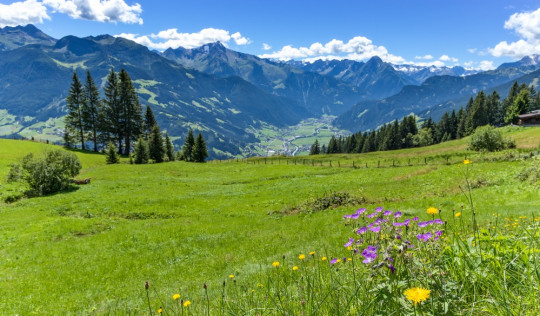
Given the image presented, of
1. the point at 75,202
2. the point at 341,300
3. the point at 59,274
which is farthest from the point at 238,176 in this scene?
the point at 341,300

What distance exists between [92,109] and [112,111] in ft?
16.0

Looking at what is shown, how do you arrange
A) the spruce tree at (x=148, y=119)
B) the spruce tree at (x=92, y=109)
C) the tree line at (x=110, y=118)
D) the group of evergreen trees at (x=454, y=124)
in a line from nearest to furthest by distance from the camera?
the tree line at (x=110, y=118) → the spruce tree at (x=92, y=109) → the spruce tree at (x=148, y=119) → the group of evergreen trees at (x=454, y=124)

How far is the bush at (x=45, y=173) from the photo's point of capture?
3167 centimetres

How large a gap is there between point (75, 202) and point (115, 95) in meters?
56.6

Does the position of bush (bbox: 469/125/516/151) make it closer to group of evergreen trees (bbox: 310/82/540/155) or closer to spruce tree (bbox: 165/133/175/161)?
group of evergreen trees (bbox: 310/82/540/155)

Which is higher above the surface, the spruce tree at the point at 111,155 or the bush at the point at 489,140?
the spruce tree at the point at 111,155

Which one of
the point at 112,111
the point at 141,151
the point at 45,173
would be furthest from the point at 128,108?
the point at 45,173

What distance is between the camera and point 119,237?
18.2 meters

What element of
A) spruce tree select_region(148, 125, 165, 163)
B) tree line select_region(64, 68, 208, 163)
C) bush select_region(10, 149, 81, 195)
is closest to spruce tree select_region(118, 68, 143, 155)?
tree line select_region(64, 68, 208, 163)

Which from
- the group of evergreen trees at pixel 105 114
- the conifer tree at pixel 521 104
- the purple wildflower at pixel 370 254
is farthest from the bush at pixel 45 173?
the conifer tree at pixel 521 104

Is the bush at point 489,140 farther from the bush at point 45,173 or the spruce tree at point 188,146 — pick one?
the bush at point 45,173

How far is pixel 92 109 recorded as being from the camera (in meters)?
73.3

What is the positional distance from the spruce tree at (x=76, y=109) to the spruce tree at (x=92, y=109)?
102 cm

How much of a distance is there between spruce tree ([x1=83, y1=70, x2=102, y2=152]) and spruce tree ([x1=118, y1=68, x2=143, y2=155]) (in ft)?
20.8
